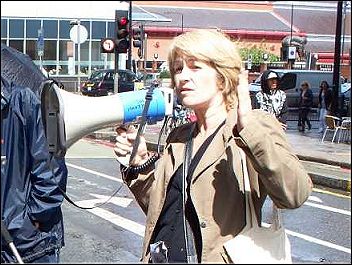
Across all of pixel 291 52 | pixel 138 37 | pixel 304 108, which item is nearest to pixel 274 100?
pixel 138 37

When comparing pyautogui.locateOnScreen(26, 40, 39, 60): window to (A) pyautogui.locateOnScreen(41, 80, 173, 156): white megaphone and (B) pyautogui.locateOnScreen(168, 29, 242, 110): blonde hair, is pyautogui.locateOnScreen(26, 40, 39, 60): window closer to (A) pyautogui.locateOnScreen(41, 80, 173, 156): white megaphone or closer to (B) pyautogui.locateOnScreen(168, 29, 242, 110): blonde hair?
(A) pyautogui.locateOnScreen(41, 80, 173, 156): white megaphone

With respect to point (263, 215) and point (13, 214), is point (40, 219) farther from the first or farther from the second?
point (263, 215)

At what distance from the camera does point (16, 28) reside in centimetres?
210

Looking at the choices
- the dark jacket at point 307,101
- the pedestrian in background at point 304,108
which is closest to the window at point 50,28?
the pedestrian in background at point 304,108

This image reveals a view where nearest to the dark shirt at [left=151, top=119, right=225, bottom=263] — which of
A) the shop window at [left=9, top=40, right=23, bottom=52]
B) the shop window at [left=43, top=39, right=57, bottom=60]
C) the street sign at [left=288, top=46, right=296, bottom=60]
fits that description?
the shop window at [left=9, top=40, right=23, bottom=52]

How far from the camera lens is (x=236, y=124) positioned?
1925mm

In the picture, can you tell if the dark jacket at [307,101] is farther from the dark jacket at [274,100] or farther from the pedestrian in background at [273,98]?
the dark jacket at [274,100]

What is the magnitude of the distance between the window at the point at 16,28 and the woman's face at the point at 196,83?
0.47 m

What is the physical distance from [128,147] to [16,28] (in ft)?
1.70

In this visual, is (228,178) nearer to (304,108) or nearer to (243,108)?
(243,108)

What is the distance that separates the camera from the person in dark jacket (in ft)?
8.22

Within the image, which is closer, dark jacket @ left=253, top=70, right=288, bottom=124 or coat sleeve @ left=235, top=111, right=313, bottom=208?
coat sleeve @ left=235, top=111, right=313, bottom=208

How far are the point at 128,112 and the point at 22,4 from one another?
0.47 meters

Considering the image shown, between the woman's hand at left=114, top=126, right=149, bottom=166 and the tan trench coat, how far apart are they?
0.19ft
